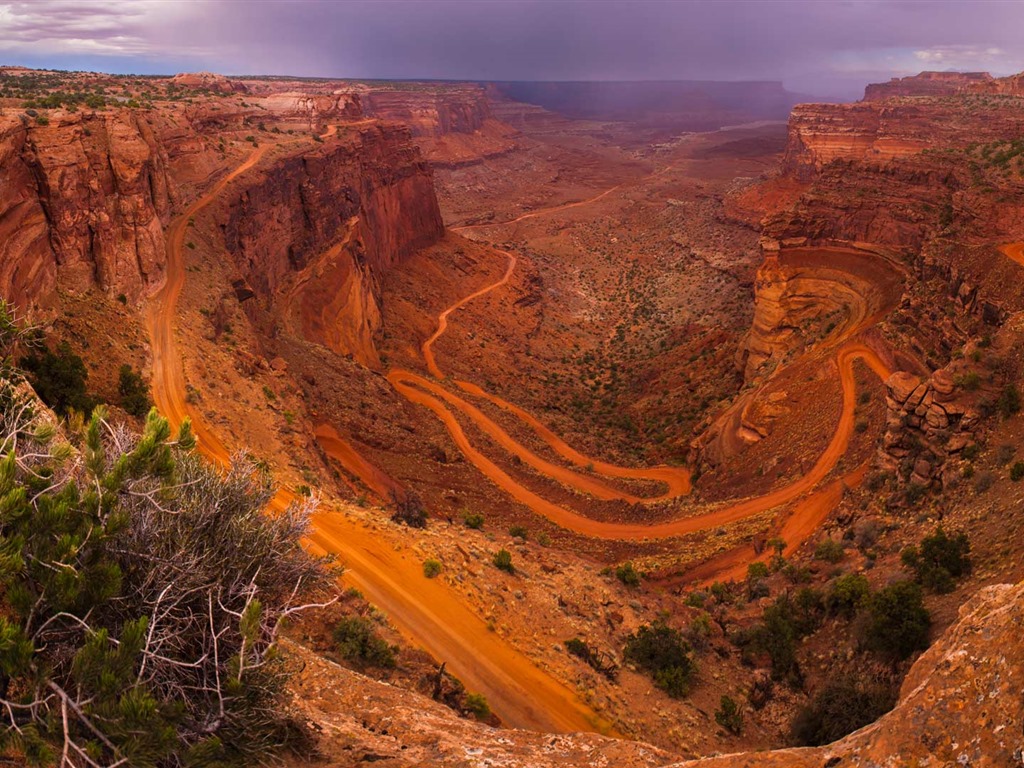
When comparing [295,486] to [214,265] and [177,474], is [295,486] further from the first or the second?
[214,265]

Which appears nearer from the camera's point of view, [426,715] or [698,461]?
[426,715]

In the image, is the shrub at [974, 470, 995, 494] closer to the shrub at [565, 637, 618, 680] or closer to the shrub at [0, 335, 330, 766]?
the shrub at [565, 637, 618, 680]

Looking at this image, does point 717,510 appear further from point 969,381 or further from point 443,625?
point 443,625

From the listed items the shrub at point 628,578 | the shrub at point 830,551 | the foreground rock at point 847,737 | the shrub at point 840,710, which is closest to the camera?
the foreground rock at point 847,737

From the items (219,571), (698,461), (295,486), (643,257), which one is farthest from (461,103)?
(219,571)

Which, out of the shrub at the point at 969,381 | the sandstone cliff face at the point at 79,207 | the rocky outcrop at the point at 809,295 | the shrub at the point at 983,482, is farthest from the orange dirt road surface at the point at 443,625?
the rocky outcrop at the point at 809,295

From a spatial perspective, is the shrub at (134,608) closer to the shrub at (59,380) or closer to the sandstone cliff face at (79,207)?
the shrub at (59,380)
